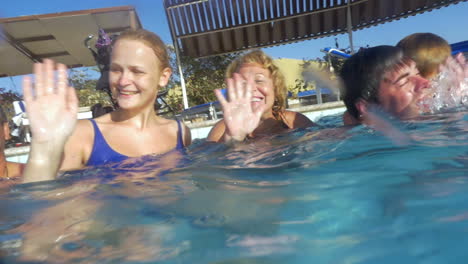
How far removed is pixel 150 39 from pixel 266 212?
6.84 ft

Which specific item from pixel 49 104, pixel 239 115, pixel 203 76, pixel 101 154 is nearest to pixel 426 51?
pixel 239 115

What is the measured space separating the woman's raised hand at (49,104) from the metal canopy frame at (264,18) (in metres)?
6.12

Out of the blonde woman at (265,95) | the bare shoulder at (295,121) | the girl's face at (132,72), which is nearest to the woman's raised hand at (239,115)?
the blonde woman at (265,95)

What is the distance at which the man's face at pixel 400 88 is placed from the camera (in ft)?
8.08

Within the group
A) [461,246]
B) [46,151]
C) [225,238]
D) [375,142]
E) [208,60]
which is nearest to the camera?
[461,246]

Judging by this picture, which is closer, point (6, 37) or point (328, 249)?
point (328, 249)

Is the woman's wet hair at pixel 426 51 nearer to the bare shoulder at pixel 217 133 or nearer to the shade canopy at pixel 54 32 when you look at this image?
the bare shoulder at pixel 217 133

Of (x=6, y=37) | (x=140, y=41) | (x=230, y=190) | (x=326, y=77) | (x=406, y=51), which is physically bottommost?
(x=326, y=77)

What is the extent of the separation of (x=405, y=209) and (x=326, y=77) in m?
5.43

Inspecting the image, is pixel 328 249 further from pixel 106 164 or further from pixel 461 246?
pixel 106 164

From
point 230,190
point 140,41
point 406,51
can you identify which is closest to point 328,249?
point 230,190

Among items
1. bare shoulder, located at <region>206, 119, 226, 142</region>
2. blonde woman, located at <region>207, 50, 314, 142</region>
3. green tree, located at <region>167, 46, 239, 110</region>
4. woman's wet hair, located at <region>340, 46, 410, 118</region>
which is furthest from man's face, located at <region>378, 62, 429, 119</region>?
green tree, located at <region>167, 46, 239, 110</region>

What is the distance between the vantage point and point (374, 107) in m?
2.63

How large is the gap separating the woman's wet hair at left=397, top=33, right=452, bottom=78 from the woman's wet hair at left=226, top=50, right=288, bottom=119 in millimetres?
1151
